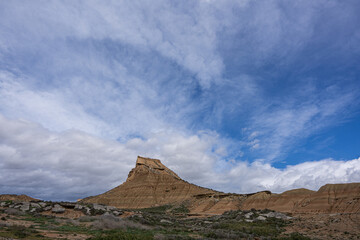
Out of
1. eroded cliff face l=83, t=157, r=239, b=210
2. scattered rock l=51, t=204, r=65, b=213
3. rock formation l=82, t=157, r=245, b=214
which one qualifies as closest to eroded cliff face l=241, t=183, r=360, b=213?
rock formation l=82, t=157, r=245, b=214

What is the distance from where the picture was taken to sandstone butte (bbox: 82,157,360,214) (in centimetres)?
4462

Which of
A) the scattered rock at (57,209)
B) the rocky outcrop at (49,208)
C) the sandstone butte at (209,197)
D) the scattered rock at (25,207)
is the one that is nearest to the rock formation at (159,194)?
the sandstone butte at (209,197)

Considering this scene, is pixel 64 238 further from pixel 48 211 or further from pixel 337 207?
pixel 337 207

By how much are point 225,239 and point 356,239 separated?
1041 cm

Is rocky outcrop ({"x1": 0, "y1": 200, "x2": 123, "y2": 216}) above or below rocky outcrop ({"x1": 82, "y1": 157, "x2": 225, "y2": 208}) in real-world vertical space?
below

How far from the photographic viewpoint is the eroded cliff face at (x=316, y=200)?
41.8 metres

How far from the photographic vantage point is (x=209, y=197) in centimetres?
7075

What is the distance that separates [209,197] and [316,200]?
30.5 metres

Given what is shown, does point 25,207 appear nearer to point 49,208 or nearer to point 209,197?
point 49,208

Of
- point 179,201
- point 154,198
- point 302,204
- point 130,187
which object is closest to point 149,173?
point 130,187

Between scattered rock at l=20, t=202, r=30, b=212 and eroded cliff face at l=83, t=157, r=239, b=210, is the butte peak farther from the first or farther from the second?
scattered rock at l=20, t=202, r=30, b=212

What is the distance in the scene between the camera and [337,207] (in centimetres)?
4200

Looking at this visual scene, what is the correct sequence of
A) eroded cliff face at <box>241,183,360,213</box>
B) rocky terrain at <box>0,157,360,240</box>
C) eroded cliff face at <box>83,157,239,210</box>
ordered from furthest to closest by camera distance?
1. eroded cliff face at <box>83,157,239,210</box>
2. eroded cliff face at <box>241,183,360,213</box>
3. rocky terrain at <box>0,157,360,240</box>

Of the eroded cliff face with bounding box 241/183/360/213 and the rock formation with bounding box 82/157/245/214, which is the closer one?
the eroded cliff face with bounding box 241/183/360/213
